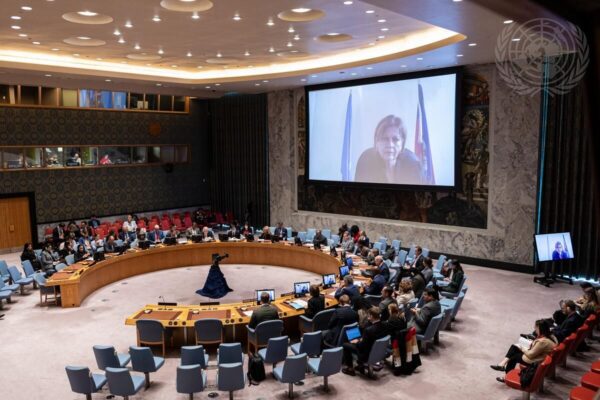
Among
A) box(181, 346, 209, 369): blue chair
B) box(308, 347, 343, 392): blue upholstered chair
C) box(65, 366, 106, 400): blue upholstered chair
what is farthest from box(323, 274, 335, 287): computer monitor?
box(65, 366, 106, 400): blue upholstered chair

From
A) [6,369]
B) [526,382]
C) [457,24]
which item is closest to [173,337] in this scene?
[6,369]

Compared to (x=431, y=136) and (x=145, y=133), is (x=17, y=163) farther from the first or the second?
(x=431, y=136)

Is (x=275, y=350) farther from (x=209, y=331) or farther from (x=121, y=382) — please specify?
(x=121, y=382)

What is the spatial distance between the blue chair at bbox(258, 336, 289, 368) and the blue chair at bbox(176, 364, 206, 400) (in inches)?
45.6

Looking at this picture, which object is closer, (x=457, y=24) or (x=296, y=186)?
(x=457, y=24)

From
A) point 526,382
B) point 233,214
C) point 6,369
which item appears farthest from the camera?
point 233,214

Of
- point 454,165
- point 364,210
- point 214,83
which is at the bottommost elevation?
point 364,210

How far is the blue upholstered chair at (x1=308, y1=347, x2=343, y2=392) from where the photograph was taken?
23.1ft

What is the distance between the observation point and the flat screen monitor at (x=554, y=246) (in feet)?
41.0

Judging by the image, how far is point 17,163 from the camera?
18.0 metres

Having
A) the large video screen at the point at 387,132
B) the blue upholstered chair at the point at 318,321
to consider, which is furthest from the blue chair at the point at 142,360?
the large video screen at the point at 387,132

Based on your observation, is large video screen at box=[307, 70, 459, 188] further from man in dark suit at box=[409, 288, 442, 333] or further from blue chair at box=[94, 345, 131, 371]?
blue chair at box=[94, 345, 131, 371]

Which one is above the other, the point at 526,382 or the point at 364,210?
the point at 364,210

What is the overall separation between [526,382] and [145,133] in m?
18.6
